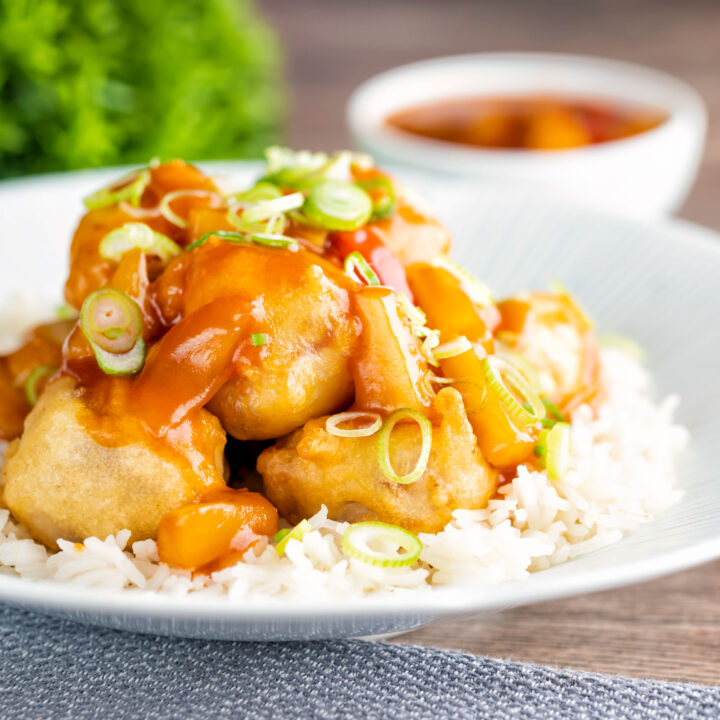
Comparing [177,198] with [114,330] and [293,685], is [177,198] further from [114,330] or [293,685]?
[293,685]

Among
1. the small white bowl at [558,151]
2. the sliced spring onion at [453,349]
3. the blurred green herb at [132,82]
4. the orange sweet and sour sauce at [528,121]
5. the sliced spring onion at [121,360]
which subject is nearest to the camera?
the sliced spring onion at [121,360]

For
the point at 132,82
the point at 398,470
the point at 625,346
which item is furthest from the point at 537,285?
the point at 132,82

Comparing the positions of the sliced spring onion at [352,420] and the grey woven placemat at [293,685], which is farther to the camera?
Result: the sliced spring onion at [352,420]

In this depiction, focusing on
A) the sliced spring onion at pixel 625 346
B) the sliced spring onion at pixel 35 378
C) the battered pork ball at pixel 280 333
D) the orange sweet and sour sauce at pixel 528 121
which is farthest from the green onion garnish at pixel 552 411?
the orange sweet and sour sauce at pixel 528 121

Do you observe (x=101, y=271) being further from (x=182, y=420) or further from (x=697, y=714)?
(x=697, y=714)

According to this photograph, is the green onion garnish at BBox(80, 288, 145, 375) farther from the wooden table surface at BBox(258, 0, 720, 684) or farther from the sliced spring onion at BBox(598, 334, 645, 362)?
the wooden table surface at BBox(258, 0, 720, 684)

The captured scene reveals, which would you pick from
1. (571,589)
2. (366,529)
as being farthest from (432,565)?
(571,589)

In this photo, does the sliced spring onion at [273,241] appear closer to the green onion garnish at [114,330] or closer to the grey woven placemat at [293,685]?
the green onion garnish at [114,330]
